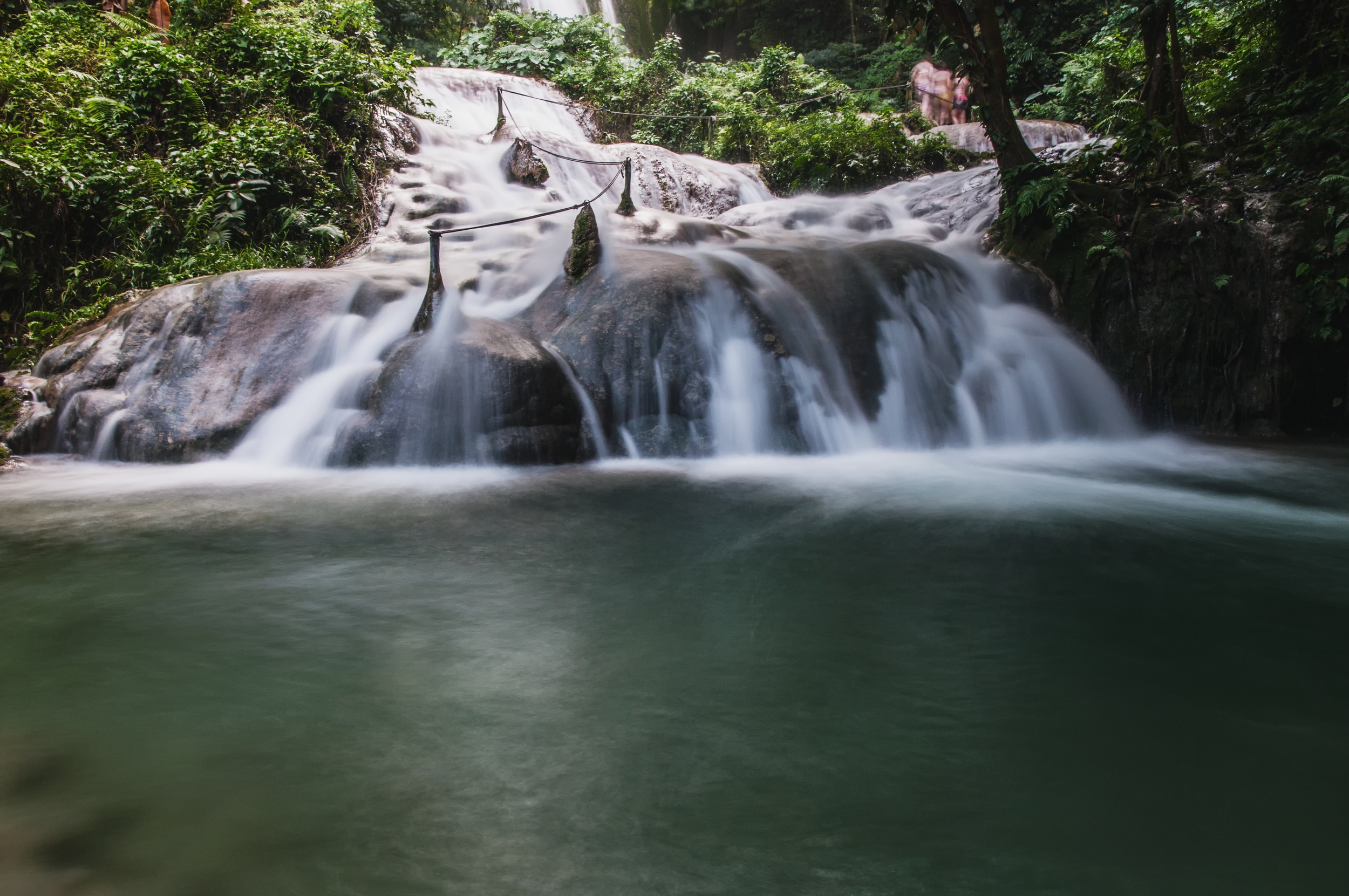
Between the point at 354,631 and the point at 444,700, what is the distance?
26.7 inches

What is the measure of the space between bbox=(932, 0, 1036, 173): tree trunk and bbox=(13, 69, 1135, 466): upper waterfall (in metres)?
1.52

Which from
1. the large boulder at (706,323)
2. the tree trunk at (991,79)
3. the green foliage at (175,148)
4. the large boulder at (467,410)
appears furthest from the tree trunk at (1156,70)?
the green foliage at (175,148)

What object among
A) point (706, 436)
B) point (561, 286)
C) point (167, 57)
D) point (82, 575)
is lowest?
point (82, 575)

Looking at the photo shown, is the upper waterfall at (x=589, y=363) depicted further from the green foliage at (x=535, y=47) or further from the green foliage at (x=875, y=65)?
the green foliage at (x=875, y=65)

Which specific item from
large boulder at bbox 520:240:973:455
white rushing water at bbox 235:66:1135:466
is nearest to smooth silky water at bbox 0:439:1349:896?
white rushing water at bbox 235:66:1135:466

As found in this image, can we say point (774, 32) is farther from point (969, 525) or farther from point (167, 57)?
point (969, 525)

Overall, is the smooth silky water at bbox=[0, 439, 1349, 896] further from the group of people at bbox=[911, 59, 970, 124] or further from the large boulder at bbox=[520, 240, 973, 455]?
the group of people at bbox=[911, 59, 970, 124]

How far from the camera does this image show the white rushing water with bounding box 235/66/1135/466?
5.98 m

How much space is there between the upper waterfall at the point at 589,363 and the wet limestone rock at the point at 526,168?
11.2 feet

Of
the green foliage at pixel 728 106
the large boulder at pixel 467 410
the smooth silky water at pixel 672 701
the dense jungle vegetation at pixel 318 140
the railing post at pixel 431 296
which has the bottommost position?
the smooth silky water at pixel 672 701

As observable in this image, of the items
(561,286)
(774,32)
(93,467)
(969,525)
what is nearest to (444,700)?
(969,525)

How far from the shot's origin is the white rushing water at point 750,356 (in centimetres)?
598

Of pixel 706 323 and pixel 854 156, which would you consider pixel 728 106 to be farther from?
pixel 706 323

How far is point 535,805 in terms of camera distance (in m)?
1.76
